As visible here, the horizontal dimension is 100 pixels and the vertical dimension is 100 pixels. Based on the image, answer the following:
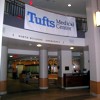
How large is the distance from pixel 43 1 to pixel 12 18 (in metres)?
4.10

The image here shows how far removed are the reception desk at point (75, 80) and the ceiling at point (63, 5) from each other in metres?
4.57

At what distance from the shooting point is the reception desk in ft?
35.7

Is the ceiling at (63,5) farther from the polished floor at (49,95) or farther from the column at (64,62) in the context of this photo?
the polished floor at (49,95)

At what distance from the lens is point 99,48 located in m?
8.36

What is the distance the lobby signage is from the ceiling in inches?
72.3

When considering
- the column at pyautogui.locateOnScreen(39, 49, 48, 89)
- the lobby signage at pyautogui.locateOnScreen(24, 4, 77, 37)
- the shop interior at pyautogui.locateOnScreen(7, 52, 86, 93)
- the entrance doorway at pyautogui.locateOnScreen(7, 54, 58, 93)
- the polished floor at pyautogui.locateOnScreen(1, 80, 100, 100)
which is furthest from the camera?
the entrance doorway at pyautogui.locateOnScreen(7, 54, 58, 93)

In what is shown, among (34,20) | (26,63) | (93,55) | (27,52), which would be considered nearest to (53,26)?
(34,20)

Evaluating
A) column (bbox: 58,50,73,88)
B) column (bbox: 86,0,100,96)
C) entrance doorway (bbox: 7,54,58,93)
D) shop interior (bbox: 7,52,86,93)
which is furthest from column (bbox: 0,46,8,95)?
entrance doorway (bbox: 7,54,58,93)

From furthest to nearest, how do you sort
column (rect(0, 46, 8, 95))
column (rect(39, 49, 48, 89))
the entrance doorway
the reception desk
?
1. the entrance doorway
2. column (rect(39, 49, 48, 89))
3. the reception desk
4. column (rect(0, 46, 8, 95))

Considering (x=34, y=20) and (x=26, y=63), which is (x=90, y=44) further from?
(x=26, y=63)

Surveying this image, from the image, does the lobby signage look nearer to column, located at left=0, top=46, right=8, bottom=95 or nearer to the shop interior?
column, located at left=0, top=46, right=8, bottom=95

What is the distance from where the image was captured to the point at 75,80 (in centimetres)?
1102

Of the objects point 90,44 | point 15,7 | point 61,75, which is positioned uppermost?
point 15,7

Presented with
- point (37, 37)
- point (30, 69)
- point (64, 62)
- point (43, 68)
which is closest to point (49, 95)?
point (43, 68)
